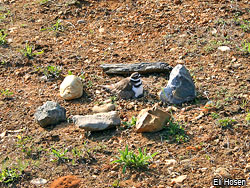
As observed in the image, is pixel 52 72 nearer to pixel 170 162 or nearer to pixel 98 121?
pixel 98 121

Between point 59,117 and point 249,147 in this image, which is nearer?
point 249,147

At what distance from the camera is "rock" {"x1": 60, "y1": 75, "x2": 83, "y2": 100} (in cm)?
524

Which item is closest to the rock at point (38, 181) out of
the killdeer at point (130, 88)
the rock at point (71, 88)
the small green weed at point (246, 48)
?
the rock at point (71, 88)

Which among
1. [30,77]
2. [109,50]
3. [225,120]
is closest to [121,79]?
[109,50]

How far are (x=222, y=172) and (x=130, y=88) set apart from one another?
171 cm

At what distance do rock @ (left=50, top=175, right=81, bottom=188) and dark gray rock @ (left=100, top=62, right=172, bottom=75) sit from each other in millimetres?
1910

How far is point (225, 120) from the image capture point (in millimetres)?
4469

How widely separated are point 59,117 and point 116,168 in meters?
1.08

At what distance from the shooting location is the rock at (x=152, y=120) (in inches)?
176

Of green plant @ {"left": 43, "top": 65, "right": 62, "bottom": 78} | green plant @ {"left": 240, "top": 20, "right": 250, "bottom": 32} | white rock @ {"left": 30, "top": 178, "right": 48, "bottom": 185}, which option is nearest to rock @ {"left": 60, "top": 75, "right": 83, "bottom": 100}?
green plant @ {"left": 43, "top": 65, "right": 62, "bottom": 78}

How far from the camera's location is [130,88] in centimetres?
518

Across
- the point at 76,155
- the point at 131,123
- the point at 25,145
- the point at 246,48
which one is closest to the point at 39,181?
the point at 76,155

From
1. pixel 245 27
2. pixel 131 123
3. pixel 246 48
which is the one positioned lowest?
pixel 131 123

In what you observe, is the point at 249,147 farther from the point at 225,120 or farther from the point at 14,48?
the point at 14,48
